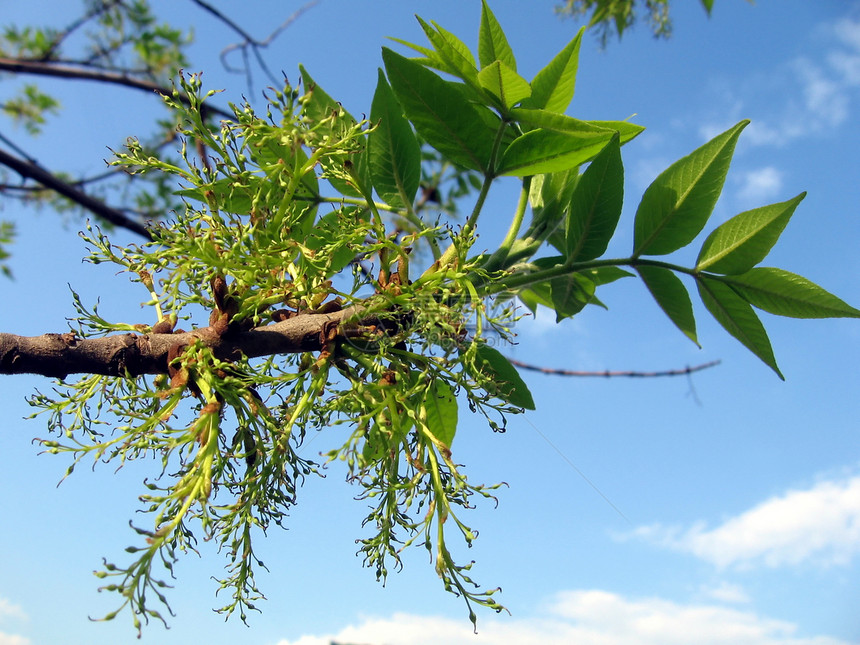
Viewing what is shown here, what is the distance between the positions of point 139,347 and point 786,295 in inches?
59.8

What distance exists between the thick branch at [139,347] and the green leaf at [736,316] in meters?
0.93

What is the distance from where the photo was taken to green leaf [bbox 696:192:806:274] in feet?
5.10

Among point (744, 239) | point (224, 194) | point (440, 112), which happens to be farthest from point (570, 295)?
point (224, 194)

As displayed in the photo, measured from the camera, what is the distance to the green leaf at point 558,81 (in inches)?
59.4

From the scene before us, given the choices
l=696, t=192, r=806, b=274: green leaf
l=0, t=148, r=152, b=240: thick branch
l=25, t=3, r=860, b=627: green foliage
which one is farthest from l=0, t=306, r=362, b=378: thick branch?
l=0, t=148, r=152, b=240: thick branch

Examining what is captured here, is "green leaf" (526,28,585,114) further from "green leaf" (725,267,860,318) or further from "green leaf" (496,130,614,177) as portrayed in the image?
"green leaf" (725,267,860,318)

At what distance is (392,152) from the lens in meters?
1.60

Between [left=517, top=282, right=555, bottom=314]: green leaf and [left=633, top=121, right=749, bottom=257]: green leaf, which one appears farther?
[left=517, top=282, right=555, bottom=314]: green leaf

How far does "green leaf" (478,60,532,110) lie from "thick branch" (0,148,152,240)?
1.71 m

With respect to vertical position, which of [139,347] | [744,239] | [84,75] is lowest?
[139,347]

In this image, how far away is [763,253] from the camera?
1.60m

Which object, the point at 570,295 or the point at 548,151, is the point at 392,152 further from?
the point at 570,295

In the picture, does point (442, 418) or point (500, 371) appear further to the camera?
point (442, 418)

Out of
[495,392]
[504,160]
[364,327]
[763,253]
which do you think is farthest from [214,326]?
[763,253]
